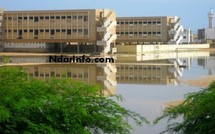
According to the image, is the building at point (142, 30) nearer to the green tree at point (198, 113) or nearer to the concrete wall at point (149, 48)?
the concrete wall at point (149, 48)

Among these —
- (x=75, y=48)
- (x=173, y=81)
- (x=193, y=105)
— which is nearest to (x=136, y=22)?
(x=75, y=48)

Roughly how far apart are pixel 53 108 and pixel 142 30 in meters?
93.2

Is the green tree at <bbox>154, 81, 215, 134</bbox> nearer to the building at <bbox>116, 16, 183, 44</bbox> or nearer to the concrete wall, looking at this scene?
the concrete wall

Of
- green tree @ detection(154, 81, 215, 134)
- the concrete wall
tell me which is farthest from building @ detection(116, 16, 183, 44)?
green tree @ detection(154, 81, 215, 134)

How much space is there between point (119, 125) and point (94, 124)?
1.21 ft

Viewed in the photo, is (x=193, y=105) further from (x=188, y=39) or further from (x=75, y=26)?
(x=188, y=39)

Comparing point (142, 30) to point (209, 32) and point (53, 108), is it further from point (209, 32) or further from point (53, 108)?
point (53, 108)

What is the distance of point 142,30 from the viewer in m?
98.0

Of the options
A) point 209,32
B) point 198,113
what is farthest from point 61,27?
point 209,32

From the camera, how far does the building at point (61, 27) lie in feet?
236

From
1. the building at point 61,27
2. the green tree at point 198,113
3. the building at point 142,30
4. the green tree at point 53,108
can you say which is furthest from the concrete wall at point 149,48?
the green tree at point 53,108

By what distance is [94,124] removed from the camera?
6.10 metres

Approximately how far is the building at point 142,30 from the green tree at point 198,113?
9095cm

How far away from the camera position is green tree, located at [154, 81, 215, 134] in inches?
250
